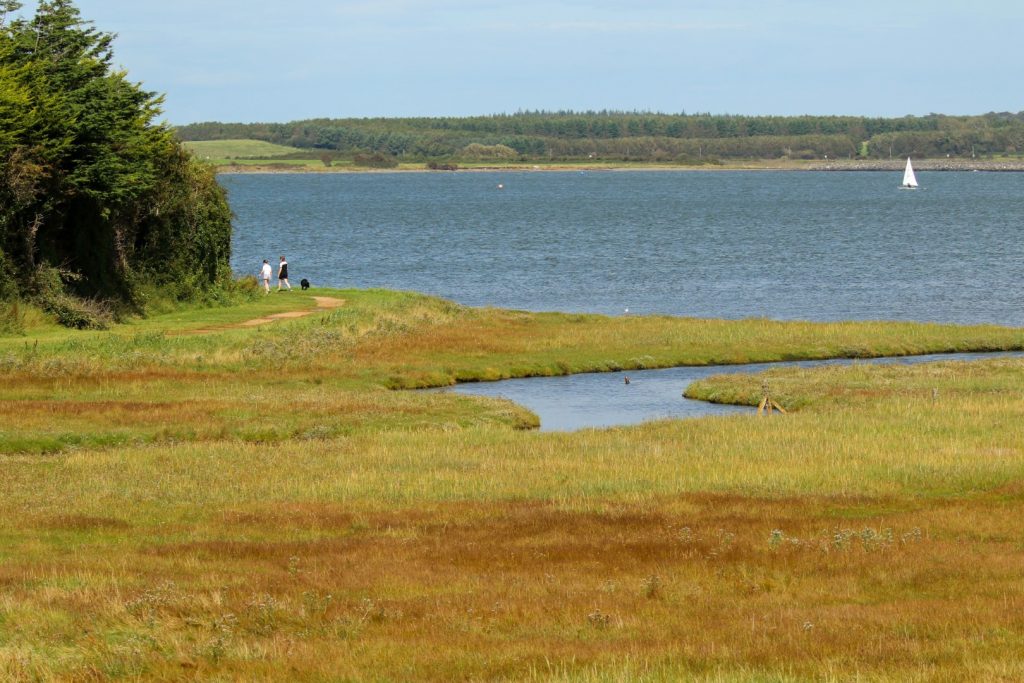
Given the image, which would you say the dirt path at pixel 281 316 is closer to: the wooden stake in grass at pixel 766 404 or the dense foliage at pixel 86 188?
the dense foliage at pixel 86 188

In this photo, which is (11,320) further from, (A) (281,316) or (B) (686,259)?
(B) (686,259)

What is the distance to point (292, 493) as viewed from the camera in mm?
25734

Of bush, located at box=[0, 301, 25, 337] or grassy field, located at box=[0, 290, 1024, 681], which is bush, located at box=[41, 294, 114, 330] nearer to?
bush, located at box=[0, 301, 25, 337]

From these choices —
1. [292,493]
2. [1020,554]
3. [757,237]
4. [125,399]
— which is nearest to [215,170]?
[125,399]

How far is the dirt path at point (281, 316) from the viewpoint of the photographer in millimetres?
50250

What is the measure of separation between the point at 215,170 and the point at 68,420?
33243 mm

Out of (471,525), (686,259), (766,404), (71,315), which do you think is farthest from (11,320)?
(686,259)

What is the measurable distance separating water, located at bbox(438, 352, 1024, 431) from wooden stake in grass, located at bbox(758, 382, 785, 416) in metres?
0.70

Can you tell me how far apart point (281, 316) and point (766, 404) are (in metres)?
21.9

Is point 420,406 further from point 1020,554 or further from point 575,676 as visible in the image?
point 575,676

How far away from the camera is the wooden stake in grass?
39425 millimetres

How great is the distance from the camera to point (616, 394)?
4525 centimetres

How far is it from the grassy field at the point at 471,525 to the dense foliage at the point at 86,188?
476 centimetres

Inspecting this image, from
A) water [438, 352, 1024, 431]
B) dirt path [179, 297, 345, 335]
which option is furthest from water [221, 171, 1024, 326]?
water [438, 352, 1024, 431]
